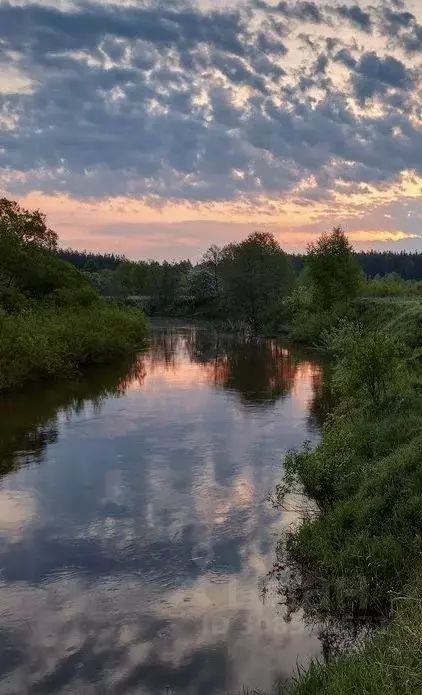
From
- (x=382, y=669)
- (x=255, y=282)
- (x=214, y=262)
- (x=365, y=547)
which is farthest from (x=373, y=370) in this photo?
(x=214, y=262)

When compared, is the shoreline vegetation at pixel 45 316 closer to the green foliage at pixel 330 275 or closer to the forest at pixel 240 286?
the green foliage at pixel 330 275

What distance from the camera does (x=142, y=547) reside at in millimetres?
16672

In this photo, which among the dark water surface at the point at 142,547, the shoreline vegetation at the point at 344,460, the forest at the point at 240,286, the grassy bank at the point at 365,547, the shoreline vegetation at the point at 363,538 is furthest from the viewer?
the forest at the point at 240,286

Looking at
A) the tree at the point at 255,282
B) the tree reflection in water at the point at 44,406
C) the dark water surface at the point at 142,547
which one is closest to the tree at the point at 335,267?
the tree at the point at 255,282

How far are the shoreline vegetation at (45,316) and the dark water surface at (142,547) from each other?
622cm

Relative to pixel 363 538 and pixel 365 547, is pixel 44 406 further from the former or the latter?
pixel 365 547

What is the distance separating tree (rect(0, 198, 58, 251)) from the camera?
59969 mm

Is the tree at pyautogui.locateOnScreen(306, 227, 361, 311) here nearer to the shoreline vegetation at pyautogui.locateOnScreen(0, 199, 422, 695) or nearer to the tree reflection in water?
the shoreline vegetation at pyautogui.locateOnScreen(0, 199, 422, 695)

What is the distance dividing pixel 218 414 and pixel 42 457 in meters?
10.9

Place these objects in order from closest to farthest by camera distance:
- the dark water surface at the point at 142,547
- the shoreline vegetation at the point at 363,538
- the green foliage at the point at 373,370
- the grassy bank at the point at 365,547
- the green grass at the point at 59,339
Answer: the grassy bank at the point at 365,547 → the shoreline vegetation at the point at 363,538 → the dark water surface at the point at 142,547 → the green foliage at the point at 373,370 → the green grass at the point at 59,339

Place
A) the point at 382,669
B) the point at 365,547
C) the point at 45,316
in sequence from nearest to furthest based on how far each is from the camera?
the point at 382,669, the point at 365,547, the point at 45,316

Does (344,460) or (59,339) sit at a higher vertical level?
(59,339)

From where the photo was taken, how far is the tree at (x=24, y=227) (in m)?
60.0

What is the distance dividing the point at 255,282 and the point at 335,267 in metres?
21.6
